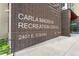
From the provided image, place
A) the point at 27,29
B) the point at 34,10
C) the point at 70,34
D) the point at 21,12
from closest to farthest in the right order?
the point at 21,12
the point at 27,29
the point at 34,10
the point at 70,34

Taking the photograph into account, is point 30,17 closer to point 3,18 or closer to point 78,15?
point 3,18

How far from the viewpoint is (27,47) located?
6746 mm

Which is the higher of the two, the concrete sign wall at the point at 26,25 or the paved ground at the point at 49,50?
the concrete sign wall at the point at 26,25

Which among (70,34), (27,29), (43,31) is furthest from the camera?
(70,34)

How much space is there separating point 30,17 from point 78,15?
5967 millimetres

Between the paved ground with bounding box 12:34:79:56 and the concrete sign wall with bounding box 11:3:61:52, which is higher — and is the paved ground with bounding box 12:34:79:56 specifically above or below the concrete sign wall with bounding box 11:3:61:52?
below

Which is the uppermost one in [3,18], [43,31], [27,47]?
[3,18]

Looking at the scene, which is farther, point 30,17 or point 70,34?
point 70,34

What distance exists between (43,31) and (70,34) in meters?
5.44

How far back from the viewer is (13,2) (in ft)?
19.4

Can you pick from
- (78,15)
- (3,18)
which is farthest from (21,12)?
(78,15)

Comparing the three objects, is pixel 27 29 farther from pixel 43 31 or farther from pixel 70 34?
pixel 70 34

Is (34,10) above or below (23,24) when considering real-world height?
above

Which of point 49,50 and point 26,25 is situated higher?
point 26,25
